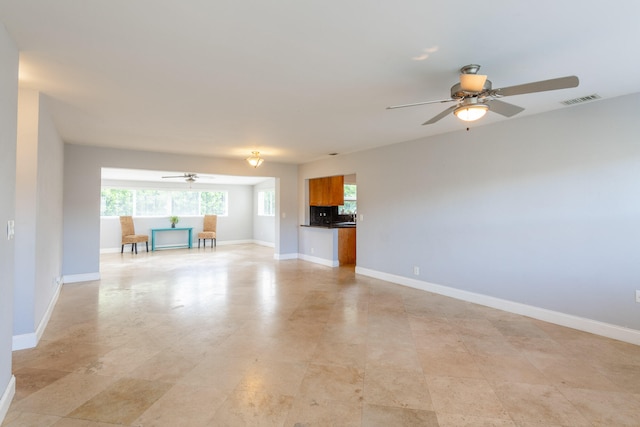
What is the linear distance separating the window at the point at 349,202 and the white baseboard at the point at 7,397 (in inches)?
281

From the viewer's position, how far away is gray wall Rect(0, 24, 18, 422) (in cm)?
193

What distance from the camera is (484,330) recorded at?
336 cm

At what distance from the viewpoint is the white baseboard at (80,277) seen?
5.35m

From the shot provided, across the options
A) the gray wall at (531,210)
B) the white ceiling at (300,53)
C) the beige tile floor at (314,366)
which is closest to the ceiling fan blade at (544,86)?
the white ceiling at (300,53)

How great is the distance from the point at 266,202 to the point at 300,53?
355 inches

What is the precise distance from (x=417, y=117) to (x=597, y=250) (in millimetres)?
Result: 2381

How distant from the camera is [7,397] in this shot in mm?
2000

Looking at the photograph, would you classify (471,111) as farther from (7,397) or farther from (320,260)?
(320,260)

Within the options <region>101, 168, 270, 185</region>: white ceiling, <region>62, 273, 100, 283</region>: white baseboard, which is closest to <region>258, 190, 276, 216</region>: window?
<region>101, 168, 270, 185</region>: white ceiling

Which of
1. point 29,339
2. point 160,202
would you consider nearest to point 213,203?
point 160,202

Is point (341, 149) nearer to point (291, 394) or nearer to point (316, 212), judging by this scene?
point (316, 212)

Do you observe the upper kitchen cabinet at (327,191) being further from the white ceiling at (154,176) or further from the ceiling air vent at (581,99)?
the ceiling air vent at (581,99)

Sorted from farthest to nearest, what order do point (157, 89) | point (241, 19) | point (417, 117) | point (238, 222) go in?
point (238, 222) → point (417, 117) → point (157, 89) → point (241, 19)

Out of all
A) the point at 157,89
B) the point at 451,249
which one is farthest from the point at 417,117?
the point at 157,89
